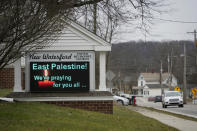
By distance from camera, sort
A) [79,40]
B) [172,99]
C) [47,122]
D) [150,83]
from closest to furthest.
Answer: [47,122] < [79,40] < [172,99] < [150,83]

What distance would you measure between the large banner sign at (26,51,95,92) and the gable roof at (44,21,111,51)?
0.56 meters

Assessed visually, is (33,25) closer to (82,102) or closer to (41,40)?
(41,40)

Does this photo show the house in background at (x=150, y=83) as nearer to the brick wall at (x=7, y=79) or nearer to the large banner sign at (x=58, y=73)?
the brick wall at (x=7, y=79)

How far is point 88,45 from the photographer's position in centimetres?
1600

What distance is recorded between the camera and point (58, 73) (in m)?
15.5

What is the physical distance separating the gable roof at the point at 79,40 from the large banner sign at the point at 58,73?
56cm

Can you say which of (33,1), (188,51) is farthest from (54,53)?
(188,51)

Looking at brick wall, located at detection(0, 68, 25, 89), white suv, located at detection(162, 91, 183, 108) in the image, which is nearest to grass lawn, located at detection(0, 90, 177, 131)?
Answer: brick wall, located at detection(0, 68, 25, 89)

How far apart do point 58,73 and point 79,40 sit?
5.62 feet

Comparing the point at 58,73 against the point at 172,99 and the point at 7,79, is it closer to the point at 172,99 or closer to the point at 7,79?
the point at 7,79

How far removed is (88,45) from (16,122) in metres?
6.86

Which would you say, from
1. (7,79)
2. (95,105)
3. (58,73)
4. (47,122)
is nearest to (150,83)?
(7,79)

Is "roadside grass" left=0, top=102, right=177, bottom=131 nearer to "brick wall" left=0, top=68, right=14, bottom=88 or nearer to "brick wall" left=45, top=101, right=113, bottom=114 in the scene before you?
"brick wall" left=45, top=101, right=113, bottom=114

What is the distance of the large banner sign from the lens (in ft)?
50.7
